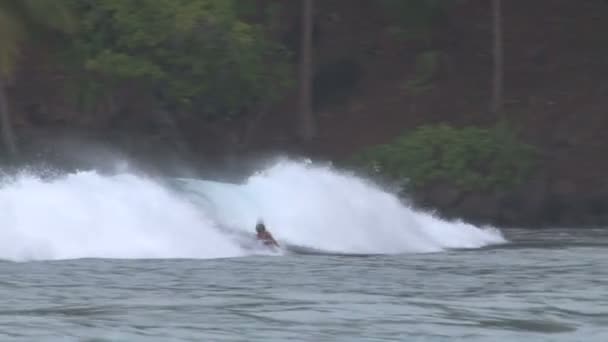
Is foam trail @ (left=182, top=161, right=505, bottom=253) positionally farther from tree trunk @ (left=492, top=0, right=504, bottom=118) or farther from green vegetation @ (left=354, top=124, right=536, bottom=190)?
tree trunk @ (left=492, top=0, right=504, bottom=118)

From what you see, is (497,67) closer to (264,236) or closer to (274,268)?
(264,236)

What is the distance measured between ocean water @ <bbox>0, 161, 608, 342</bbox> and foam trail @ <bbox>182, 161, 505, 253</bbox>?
44mm

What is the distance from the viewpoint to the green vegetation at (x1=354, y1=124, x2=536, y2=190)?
1368 inches

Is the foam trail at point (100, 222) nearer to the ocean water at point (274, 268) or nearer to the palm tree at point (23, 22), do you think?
the ocean water at point (274, 268)

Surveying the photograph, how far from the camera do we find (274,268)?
18203 millimetres

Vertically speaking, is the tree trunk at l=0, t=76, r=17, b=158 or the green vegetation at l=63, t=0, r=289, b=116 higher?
the green vegetation at l=63, t=0, r=289, b=116

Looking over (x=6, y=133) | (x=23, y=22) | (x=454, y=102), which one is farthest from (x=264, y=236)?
(x=454, y=102)

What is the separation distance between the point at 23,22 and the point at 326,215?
22766 millimetres

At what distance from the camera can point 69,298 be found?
13.3m

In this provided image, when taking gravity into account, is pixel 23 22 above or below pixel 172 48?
below

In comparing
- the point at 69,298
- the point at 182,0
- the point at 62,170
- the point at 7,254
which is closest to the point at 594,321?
the point at 69,298

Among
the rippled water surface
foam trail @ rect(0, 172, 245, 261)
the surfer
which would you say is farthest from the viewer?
the surfer

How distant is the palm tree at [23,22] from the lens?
143 inches

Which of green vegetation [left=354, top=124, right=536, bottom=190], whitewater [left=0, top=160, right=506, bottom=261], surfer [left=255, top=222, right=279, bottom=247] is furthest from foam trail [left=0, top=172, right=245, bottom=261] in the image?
green vegetation [left=354, top=124, right=536, bottom=190]
